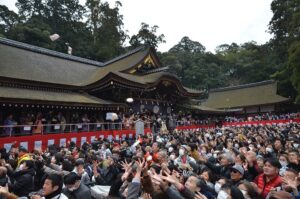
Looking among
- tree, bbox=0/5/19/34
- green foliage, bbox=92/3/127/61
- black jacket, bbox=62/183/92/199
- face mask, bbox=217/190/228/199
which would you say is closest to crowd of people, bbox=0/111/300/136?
black jacket, bbox=62/183/92/199

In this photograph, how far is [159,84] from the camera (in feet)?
72.8

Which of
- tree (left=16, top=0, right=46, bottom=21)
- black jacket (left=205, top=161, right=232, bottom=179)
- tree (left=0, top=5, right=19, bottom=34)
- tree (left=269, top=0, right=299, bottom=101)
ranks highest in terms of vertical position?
tree (left=16, top=0, right=46, bottom=21)

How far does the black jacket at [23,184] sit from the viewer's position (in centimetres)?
486

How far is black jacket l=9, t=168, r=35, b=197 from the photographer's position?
486 cm

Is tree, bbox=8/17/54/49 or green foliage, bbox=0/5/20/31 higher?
green foliage, bbox=0/5/20/31

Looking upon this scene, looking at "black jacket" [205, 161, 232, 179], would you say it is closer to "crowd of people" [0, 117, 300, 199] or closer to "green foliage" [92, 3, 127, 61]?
"crowd of people" [0, 117, 300, 199]

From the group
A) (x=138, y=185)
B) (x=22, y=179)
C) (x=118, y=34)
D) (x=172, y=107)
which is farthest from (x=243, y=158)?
(x=118, y=34)

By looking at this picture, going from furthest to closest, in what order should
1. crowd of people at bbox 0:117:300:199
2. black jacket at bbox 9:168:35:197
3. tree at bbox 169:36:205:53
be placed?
tree at bbox 169:36:205:53
black jacket at bbox 9:168:35:197
crowd of people at bbox 0:117:300:199

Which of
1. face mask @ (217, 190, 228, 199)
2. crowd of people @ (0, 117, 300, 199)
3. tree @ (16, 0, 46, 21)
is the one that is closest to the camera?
crowd of people @ (0, 117, 300, 199)

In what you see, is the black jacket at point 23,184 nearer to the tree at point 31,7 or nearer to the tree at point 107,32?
the tree at point 107,32

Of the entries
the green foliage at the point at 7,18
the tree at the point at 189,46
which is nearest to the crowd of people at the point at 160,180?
the green foliage at the point at 7,18

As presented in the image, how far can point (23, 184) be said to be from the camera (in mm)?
4891

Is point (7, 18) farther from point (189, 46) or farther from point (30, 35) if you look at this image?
point (189, 46)

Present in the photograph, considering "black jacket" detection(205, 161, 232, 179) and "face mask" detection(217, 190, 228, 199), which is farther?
"black jacket" detection(205, 161, 232, 179)
